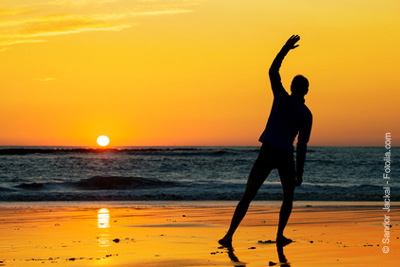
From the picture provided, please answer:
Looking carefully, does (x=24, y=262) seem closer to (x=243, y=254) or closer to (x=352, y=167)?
(x=243, y=254)

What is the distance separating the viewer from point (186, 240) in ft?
24.2

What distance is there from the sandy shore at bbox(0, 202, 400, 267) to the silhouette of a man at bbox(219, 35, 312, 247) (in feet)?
1.96

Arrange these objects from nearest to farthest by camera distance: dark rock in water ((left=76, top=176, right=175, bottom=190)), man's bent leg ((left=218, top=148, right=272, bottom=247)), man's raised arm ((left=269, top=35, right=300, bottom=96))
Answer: man's raised arm ((left=269, top=35, right=300, bottom=96))
man's bent leg ((left=218, top=148, right=272, bottom=247))
dark rock in water ((left=76, top=176, right=175, bottom=190))

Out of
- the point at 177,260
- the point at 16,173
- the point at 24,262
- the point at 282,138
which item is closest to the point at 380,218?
the point at 282,138

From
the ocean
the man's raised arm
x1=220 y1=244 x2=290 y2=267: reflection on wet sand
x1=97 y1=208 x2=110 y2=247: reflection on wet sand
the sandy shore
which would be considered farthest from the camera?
the ocean

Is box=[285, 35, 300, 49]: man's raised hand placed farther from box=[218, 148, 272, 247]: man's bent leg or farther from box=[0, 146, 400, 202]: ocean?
box=[0, 146, 400, 202]: ocean

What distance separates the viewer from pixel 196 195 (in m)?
19.0

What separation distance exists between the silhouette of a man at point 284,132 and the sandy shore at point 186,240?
598 millimetres

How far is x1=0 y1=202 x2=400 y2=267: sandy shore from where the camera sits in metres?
5.75

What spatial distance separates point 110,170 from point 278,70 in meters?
36.3

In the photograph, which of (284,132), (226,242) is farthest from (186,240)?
(284,132)

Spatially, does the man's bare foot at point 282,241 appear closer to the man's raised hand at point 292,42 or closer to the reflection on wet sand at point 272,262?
the reflection on wet sand at point 272,262

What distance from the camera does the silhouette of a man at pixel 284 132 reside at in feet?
21.9

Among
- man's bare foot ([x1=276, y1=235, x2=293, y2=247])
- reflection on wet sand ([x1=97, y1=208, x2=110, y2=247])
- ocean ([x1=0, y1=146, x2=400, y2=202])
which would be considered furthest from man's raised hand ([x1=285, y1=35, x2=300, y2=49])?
ocean ([x1=0, y1=146, x2=400, y2=202])
